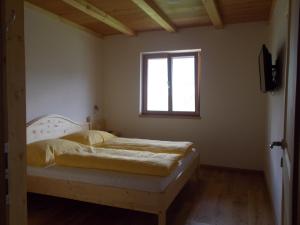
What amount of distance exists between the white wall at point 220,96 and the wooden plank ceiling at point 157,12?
246 millimetres

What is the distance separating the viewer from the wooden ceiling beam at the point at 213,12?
9.99 ft

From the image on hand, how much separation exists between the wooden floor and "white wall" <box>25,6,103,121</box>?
48.0 inches

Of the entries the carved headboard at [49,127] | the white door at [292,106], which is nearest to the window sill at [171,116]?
the carved headboard at [49,127]

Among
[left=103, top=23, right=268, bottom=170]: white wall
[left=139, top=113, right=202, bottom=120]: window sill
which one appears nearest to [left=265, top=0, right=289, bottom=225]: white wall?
[left=103, top=23, right=268, bottom=170]: white wall

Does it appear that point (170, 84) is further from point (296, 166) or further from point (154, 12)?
point (296, 166)

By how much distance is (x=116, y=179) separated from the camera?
8.05ft

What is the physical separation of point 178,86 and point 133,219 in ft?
8.44

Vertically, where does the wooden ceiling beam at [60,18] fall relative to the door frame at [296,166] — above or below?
above

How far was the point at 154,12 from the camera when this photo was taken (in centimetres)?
333

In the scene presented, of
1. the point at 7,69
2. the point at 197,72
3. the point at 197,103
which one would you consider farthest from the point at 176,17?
the point at 7,69

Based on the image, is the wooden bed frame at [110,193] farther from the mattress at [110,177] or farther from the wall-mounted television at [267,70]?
the wall-mounted television at [267,70]

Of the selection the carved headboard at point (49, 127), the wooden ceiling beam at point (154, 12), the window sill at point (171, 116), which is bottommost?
the carved headboard at point (49, 127)

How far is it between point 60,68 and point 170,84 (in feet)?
6.13

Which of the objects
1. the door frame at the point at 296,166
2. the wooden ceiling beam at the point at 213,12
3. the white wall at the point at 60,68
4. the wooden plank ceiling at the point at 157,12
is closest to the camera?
the door frame at the point at 296,166
